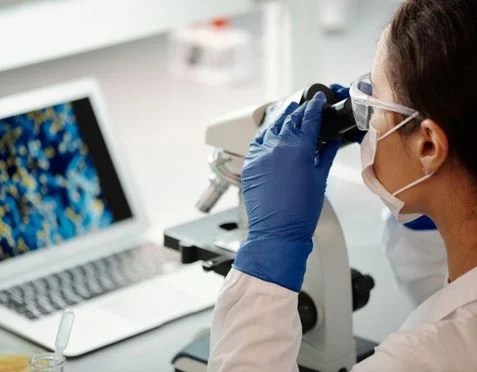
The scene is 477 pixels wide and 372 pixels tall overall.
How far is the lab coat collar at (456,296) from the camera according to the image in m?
1.41

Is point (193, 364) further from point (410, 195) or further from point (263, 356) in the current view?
point (410, 195)

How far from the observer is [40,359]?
1.58m

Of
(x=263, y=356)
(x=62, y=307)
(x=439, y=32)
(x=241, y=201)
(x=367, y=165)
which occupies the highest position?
(x=439, y=32)

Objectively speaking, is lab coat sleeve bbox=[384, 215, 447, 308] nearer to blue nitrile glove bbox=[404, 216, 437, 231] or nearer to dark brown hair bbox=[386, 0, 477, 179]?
blue nitrile glove bbox=[404, 216, 437, 231]

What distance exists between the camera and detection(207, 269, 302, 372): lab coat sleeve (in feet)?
4.78

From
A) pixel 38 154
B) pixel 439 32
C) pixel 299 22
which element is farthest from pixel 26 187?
pixel 439 32

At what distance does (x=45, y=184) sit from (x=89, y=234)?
0.13 metres

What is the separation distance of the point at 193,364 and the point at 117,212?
60cm

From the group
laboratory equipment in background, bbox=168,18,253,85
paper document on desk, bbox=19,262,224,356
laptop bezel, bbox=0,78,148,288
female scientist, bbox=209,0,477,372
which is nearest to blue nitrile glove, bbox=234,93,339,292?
female scientist, bbox=209,0,477,372

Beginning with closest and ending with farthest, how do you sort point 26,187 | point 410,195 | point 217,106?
point 410,195 → point 26,187 → point 217,106

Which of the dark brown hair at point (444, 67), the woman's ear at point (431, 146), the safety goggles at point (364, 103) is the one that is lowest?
the woman's ear at point (431, 146)

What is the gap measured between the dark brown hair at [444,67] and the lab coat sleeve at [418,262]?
1.78 ft

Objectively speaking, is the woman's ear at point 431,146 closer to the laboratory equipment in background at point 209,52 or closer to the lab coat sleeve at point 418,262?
the lab coat sleeve at point 418,262

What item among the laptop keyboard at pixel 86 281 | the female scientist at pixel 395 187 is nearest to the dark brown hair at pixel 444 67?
the female scientist at pixel 395 187
